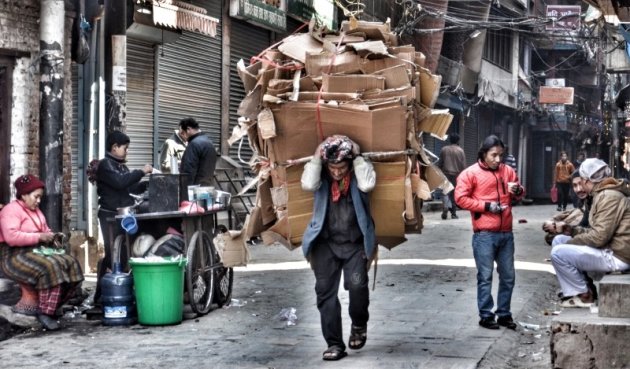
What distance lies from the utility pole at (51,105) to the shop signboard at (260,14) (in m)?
8.48

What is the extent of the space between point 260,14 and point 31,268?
1135 centimetres

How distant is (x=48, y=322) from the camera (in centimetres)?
909

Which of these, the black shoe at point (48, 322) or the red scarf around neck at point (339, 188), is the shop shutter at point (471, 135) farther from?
the red scarf around neck at point (339, 188)

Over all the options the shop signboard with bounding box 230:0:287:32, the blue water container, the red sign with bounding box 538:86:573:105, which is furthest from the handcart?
the red sign with bounding box 538:86:573:105

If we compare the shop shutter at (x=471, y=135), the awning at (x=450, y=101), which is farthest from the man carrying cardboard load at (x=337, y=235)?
the shop shutter at (x=471, y=135)

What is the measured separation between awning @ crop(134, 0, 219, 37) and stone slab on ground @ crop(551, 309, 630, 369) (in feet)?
30.0

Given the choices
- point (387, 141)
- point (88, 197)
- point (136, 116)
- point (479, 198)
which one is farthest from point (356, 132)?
point (136, 116)

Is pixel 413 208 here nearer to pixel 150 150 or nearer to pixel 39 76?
pixel 39 76

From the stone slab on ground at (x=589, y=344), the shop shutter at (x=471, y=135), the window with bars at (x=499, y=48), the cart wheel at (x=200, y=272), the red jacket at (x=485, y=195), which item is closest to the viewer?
the stone slab on ground at (x=589, y=344)

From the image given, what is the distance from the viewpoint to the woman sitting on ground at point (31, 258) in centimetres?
908

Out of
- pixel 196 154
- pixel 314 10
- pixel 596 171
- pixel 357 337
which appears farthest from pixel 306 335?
pixel 314 10

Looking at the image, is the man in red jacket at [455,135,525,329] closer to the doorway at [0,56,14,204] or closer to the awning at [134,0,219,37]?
the doorway at [0,56,14,204]

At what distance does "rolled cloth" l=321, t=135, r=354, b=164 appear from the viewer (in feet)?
23.9

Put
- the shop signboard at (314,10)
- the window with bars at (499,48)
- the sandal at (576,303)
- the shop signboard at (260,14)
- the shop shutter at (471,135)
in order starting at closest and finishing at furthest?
the sandal at (576,303), the shop signboard at (260,14), the shop signboard at (314,10), the shop shutter at (471,135), the window with bars at (499,48)
